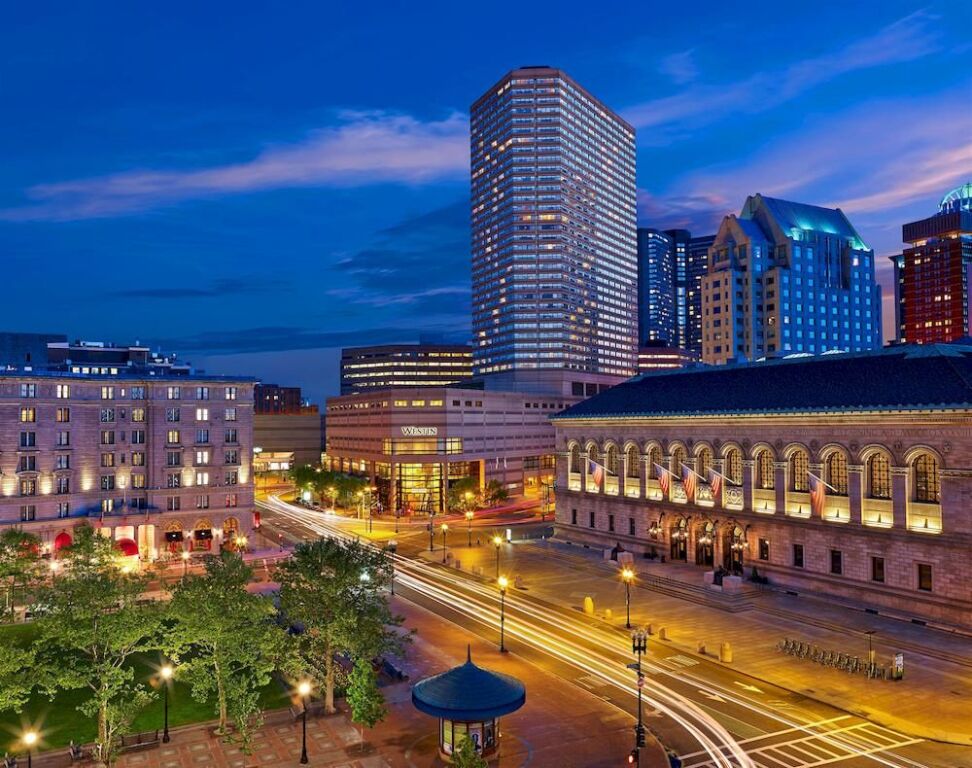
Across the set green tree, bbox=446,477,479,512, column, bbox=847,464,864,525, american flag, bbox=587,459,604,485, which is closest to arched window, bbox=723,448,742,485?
column, bbox=847,464,864,525

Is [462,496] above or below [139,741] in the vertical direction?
above

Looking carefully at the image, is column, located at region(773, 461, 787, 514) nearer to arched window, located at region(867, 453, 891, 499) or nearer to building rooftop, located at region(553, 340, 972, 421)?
building rooftop, located at region(553, 340, 972, 421)

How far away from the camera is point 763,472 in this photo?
250 ft

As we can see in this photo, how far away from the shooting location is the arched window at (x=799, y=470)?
71250 millimetres

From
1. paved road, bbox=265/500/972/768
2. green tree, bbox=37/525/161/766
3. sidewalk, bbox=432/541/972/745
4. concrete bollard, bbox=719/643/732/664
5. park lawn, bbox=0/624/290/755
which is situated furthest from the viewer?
concrete bollard, bbox=719/643/732/664

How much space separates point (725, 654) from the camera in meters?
51.9

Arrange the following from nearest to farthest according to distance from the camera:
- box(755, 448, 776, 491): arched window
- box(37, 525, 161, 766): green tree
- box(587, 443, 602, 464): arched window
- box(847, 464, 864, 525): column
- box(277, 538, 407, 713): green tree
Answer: box(37, 525, 161, 766): green tree
box(277, 538, 407, 713): green tree
box(847, 464, 864, 525): column
box(755, 448, 776, 491): arched window
box(587, 443, 602, 464): arched window

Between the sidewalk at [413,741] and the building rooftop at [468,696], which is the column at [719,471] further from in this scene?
the building rooftop at [468,696]

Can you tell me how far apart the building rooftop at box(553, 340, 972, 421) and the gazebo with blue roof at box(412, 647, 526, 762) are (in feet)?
138

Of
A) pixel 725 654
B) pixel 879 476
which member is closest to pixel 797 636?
pixel 725 654

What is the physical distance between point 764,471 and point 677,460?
11769 mm

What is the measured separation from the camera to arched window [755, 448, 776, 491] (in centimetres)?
7525

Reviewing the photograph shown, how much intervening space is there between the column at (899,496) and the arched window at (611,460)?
34132 mm

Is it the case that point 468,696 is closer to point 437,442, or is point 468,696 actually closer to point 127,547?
point 127,547
